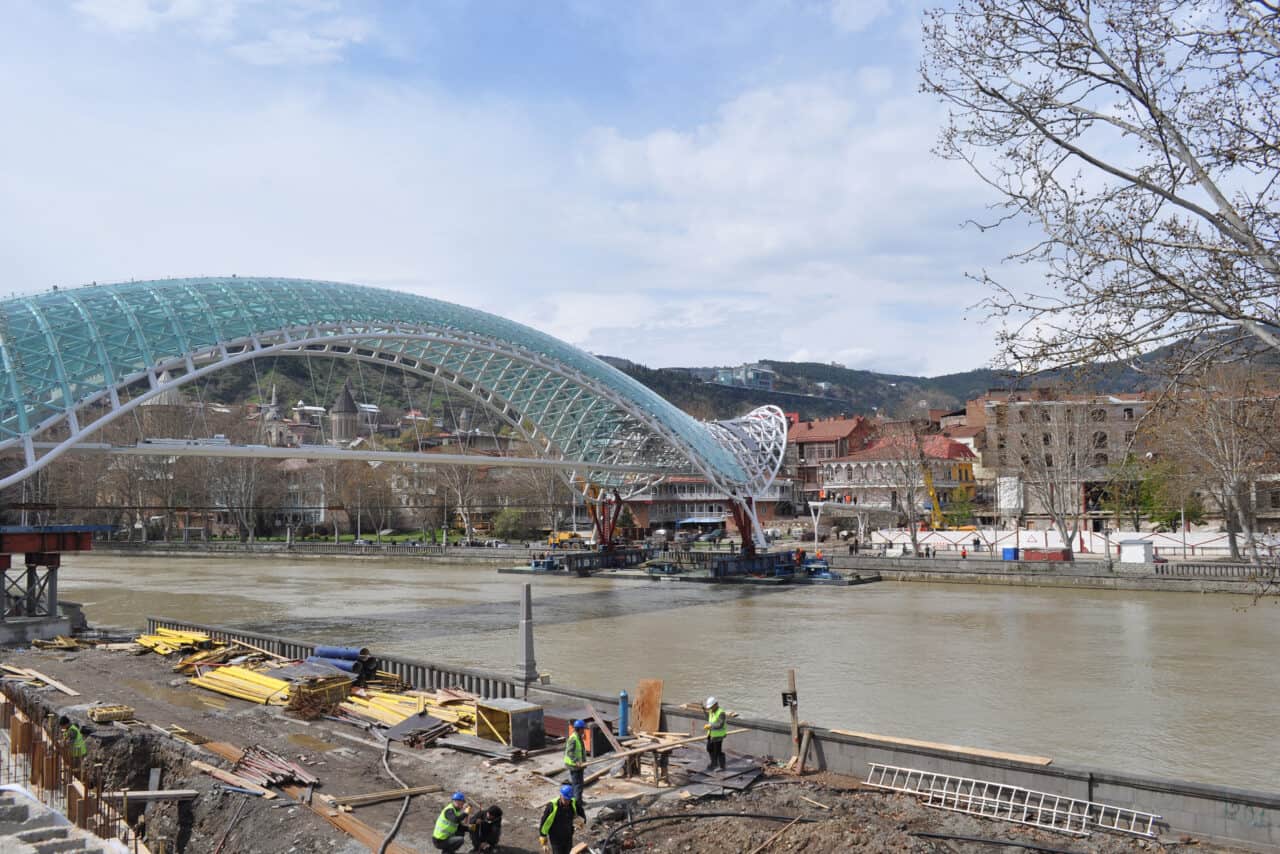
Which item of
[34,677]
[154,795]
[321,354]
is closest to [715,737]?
[154,795]

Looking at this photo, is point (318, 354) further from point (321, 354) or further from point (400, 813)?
point (400, 813)

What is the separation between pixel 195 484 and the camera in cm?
8650

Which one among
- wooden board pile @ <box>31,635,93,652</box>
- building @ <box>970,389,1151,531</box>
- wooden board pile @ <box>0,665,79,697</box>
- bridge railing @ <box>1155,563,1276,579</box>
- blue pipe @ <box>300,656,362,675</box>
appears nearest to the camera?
wooden board pile @ <box>0,665,79,697</box>

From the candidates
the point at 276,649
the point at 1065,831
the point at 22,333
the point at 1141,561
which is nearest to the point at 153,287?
the point at 22,333

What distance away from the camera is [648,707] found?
41.7 feet

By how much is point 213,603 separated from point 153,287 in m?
15.4

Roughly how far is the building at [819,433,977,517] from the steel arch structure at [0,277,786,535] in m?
12.2

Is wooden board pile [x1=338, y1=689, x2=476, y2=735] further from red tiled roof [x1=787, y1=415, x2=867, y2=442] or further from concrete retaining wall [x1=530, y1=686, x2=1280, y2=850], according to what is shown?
red tiled roof [x1=787, y1=415, x2=867, y2=442]

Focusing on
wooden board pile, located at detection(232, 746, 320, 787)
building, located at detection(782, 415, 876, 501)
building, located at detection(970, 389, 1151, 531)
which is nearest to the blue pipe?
wooden board pile, located at detection(232, 746, 320, 787)

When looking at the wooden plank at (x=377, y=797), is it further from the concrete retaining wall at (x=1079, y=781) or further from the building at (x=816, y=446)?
the building at (x=816, y=446)

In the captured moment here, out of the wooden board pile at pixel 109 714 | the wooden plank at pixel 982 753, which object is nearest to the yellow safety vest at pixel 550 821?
the wooden plank at pixel 982 753

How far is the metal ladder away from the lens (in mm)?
9086

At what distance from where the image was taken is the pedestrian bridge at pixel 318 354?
2472 cm

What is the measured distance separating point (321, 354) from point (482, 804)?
27.5 metres
